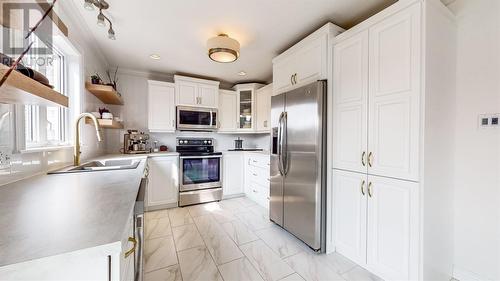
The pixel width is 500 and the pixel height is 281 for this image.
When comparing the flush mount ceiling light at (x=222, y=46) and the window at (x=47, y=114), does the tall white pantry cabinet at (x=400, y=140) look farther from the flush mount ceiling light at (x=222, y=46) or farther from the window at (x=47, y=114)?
the window at (x=47, y=114)

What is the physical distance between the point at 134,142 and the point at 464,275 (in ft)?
13.5

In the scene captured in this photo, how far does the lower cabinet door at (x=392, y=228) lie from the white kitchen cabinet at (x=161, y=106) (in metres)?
3.09

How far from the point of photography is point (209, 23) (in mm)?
2037

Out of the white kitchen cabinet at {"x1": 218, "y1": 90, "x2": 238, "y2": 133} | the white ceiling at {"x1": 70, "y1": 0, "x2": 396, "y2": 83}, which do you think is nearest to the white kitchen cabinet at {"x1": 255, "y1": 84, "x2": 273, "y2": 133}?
the white kitchen cabinet at {"x1": 218, "y1": 90, "x2": 238, "y2": 133}

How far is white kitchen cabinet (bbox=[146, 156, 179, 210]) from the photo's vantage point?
3.03m

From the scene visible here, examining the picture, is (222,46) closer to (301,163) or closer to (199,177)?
(301,163)

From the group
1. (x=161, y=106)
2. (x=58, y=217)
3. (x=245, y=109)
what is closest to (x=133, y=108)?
(x=161, y=106)

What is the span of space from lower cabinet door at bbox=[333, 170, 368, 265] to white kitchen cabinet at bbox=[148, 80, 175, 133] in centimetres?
280

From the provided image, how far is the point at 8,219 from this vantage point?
620 millimetres

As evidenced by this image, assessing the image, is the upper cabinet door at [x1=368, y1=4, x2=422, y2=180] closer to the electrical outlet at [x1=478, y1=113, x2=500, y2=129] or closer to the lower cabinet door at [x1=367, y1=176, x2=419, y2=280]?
the lower cabinet door at [x1=367, y1=176, x2=419, y2=280]

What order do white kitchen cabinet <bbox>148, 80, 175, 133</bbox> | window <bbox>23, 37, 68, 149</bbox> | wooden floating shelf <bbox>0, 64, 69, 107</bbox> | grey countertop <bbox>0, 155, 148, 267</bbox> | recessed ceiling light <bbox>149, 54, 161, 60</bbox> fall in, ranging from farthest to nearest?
white kitchen cabinet <bbox>148, 80, 175, 133</bbox> → recessed ceiling light <bbox>149, 54, 161, 60</bbox> → window <bbox>23, 37, 68, 149</bbox> → wooden floating shelf <bbox>0, 64, 69, 107</bbox> → grey countertop <bbox>0, 155, 148, 267</bbox>

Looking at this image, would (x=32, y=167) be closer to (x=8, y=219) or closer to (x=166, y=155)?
(x=8, y=219)

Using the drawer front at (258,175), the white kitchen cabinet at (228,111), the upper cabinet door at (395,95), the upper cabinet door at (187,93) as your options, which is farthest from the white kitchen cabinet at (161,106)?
the upper cabinet door at (395,95)

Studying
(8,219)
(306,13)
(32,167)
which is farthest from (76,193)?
(306,13)
